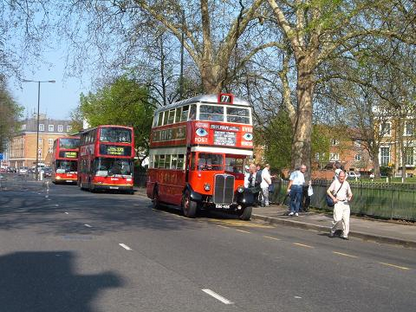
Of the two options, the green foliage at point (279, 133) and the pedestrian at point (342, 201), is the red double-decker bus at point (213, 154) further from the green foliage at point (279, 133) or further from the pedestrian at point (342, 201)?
the green foliage at point (279, 133)

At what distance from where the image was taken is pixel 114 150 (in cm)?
3744

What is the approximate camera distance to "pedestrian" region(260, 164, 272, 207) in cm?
2500

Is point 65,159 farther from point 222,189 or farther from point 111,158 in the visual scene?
point 222,189

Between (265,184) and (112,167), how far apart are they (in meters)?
15.1

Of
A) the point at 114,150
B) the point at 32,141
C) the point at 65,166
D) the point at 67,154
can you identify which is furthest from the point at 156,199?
the point at 32,141

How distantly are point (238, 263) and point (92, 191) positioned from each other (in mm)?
31059

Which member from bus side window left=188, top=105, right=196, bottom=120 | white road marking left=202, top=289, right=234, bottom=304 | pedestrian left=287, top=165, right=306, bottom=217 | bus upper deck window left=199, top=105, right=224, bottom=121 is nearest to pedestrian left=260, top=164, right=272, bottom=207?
pedestrian left=287, top=165, right=306, bottom=217

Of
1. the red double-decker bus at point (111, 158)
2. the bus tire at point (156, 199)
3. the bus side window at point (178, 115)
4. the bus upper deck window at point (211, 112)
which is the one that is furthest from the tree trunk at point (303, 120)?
the red double-decker bus at point (111, 158)

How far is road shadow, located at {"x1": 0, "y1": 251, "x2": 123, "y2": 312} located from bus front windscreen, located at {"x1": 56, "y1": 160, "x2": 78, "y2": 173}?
4241cm

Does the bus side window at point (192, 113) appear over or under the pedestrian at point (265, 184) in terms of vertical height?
over

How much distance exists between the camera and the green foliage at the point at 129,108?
41531 millimetres

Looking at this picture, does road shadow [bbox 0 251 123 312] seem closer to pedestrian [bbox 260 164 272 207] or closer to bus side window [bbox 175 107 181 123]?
bus side window [bbox 175 107 181 123]

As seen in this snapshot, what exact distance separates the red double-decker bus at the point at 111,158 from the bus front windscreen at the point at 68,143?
13.3m

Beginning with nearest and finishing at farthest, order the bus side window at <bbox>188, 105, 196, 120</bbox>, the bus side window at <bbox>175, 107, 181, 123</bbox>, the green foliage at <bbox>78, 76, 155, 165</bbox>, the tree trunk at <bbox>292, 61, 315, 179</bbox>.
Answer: the bus side window at <bbox>188, 105, 196, 120</bbox>, the bus side window at <bbox>175, 107, 181, 123</bbox>, the tree trunk at <bbox>292, 61, 315, 179</bbox>, the green foliage at <bbox>78, 76, 155, 165</bbox>
